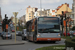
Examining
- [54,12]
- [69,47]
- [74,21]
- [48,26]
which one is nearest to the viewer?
[69,47]

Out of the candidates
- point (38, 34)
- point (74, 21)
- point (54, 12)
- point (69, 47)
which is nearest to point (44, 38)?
point (38, 34)

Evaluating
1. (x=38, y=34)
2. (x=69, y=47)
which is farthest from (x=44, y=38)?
(x=69, y=47)

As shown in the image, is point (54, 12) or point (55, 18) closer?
point (55, 18)

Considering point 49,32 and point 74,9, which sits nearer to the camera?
point 49,32

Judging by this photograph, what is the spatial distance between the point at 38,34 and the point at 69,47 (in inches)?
457

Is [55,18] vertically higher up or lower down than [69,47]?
higher up

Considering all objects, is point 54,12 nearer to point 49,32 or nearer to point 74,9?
point 74,9

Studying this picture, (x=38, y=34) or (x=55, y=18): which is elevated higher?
(x=55, y=18)

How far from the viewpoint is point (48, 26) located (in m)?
23.3

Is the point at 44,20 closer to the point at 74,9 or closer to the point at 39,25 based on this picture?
the point at 39,25

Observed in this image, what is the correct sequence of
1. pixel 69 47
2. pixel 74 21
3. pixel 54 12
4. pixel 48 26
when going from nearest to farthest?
pixel 69 47 → pixel 48 26 → pixel 74 21 → pixel 54 12

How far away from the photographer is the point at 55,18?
23.9m

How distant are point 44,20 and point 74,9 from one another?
76.8m

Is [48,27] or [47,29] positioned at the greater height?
[48,27]
